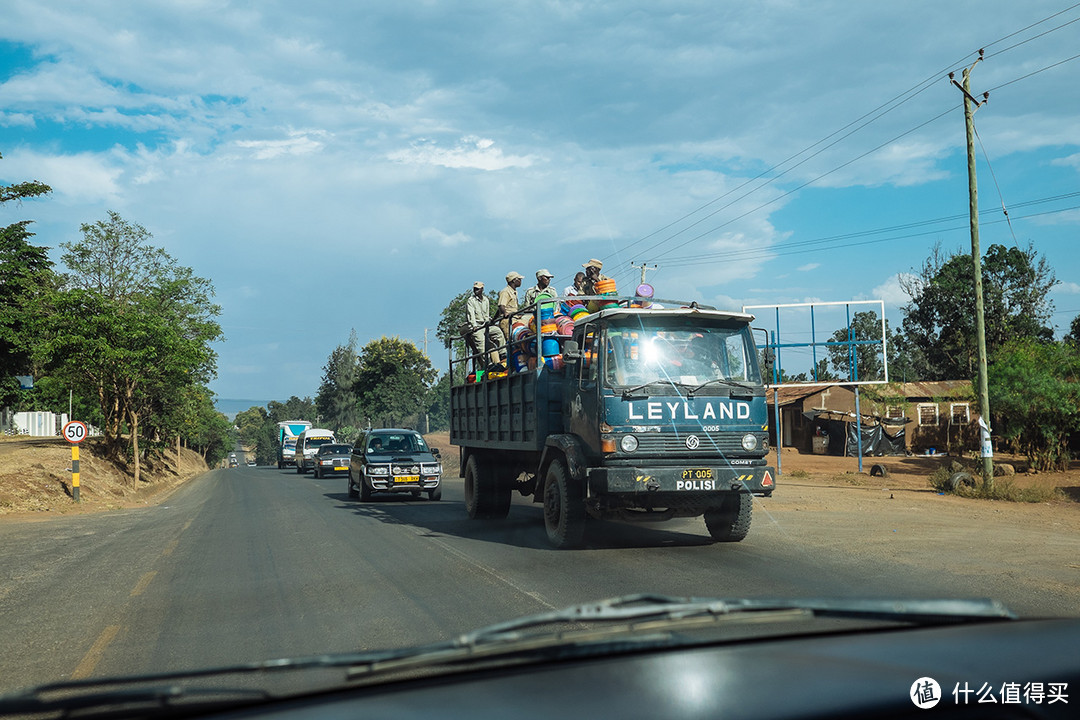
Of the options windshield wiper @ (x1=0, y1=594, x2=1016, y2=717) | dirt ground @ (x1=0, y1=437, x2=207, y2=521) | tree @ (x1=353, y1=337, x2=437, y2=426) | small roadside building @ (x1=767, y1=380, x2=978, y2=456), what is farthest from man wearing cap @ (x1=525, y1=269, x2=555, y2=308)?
tree @ (x1=353, y1=337, x2=437, y2=426)

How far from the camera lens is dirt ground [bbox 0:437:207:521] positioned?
19.8 metres

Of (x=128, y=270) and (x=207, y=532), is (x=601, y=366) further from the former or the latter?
(x=128, y=270)

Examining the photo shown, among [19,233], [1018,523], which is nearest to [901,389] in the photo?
[1018,523]

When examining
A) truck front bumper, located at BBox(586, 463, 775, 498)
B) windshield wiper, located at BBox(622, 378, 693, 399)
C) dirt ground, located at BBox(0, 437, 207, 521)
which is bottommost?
dirt ground, located at BBox(0, 437, 207, 521)

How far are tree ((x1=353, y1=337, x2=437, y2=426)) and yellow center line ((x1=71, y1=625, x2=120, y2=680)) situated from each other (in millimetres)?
63030

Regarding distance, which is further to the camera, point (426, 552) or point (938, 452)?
point (938, 452)

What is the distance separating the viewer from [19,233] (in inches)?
1731

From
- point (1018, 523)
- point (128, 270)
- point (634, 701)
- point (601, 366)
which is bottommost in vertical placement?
point (1018, 523)

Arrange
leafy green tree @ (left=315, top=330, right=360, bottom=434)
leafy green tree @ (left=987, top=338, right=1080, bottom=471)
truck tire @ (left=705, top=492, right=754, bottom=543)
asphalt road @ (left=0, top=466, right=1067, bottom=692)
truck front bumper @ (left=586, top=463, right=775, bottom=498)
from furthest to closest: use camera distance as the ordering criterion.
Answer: leafy green tree @ (left=315, top=330, right=360, bottom=434) < leafy green tree @ (left=987, top=338, right=1080, bottom=471) < truck tire @ (left=705, top=492, right=754, bottom=543) < truck front bumper @ (left=586, top=463, right=775, bottom=498) < asphalt road @ (left=0, top=466, right=1067, bottom=692)

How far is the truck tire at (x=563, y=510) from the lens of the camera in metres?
9.77

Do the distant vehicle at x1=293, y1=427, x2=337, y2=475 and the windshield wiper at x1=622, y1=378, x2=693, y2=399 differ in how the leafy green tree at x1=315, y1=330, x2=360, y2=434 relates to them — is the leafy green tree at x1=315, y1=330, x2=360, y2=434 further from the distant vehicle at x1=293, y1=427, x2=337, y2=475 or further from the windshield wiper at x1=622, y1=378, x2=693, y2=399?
the windshield wiper at x1=622, y1=378, x2=693, y2=399

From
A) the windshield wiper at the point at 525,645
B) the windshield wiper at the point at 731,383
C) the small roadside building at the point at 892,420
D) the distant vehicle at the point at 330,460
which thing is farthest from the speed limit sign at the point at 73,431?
the small roadside building at the point at 892,420

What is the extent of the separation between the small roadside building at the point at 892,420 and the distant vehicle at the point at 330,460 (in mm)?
17703

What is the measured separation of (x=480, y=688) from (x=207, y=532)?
494 inches
